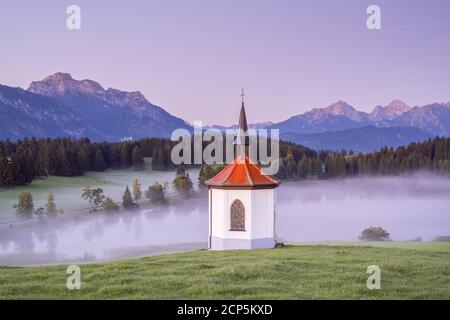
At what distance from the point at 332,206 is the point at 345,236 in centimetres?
3882

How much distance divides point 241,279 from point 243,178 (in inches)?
466

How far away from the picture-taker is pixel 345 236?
76.4m

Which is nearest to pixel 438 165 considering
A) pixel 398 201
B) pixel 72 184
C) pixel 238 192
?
pixel 398 201

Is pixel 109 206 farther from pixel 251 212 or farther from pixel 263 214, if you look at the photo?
pixel 251 212

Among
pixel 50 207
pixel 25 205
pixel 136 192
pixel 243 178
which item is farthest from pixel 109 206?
pixel 243 178

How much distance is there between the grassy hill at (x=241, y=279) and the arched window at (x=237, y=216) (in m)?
5.90

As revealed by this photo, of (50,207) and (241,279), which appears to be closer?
(241,279)

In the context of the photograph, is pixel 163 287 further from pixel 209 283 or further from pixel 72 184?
pixel 72 184

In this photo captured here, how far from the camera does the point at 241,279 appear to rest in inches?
704

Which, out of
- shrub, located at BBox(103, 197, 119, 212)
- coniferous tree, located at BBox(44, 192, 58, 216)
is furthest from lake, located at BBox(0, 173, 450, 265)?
coniferous tree, located at BBox(44, 192, 58, 216)

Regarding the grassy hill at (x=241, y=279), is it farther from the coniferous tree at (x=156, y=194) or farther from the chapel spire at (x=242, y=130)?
the coniferous tree at (x=156, y=194)

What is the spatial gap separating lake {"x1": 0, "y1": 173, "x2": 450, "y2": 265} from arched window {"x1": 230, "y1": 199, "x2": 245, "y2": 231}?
13632 millimetres

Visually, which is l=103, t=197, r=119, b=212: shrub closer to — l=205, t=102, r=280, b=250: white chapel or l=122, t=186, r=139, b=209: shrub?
l=122, t=186, r=139, b=209: shrub

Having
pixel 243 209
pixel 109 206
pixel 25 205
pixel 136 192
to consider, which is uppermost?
pixel 243 209
